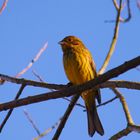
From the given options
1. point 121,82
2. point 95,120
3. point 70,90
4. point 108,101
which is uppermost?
point 70,90

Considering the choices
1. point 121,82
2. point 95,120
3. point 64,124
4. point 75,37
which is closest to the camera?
point 64,124

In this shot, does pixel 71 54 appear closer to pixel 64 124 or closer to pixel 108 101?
pixel 108 101

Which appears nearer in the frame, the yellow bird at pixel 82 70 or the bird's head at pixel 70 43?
the yellow bird at pixel 82 70

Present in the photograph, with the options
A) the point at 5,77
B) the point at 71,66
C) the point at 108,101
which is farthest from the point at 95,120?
the point at 5,77

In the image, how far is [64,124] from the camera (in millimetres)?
2707

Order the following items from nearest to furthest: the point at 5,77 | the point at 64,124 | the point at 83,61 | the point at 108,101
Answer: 1. the point at 64,124
2. the point at 5,77
3. the point at 108,101
4. the point at 83,61

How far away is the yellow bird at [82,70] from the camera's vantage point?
5.82 meters

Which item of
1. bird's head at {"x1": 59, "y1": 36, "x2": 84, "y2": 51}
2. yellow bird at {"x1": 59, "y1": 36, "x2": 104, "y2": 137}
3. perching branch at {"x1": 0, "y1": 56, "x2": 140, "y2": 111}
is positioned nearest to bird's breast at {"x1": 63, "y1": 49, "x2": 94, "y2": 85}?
yellow bird at {"x1": 59, "y1": 36, "x2": 104, "y2": 137}

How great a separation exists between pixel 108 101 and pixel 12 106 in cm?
186

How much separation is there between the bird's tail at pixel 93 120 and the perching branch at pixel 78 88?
2.83m

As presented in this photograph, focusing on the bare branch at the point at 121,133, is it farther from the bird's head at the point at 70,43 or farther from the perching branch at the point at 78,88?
the bird's head at the point at 70,43

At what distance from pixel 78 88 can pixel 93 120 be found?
3.53m

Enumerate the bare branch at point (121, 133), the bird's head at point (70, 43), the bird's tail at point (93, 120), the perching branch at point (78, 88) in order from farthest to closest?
the bird's head at point (70, 43), the bird's tail at point (93, 120), the bare branch at point (121, 133), the perching branch at point (78, 88)

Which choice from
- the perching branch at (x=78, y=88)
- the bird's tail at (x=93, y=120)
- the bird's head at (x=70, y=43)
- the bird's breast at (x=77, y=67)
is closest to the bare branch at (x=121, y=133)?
the bird's tail at (x=93, y=120)
